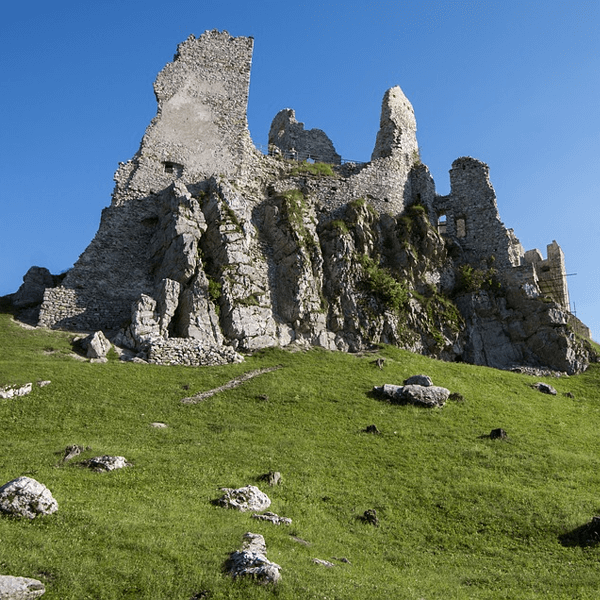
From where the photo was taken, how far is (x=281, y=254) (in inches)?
1697

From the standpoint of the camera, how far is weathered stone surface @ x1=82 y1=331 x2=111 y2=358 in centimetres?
3203

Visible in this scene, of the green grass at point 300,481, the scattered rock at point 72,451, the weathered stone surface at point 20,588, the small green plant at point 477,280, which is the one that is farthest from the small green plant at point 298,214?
the weathered stone surface at point 20,588

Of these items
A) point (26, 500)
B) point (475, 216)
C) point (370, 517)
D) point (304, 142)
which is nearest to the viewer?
point (26, 500)

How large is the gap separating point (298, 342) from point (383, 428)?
1444cm

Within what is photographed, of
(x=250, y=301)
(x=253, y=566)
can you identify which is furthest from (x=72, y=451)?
(x=250, y=301)

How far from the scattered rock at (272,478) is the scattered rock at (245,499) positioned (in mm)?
1232

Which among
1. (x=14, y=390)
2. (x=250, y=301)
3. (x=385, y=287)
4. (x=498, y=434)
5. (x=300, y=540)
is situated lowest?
(x=300, y=540)

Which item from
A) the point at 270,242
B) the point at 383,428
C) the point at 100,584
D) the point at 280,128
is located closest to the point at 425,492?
the point at 383,428

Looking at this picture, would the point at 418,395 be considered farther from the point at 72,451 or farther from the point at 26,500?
the point at 26,500

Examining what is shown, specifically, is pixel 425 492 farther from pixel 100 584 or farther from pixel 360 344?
pixel 360 344

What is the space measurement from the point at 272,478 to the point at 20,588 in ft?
31.4

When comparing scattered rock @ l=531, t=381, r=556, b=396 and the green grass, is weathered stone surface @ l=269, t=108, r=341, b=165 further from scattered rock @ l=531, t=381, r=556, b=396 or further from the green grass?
scattered rock @ l=531, t=381, r=556, b=396

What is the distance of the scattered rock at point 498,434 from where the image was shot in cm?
2581

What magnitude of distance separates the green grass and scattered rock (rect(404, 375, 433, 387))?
77.0 inches
